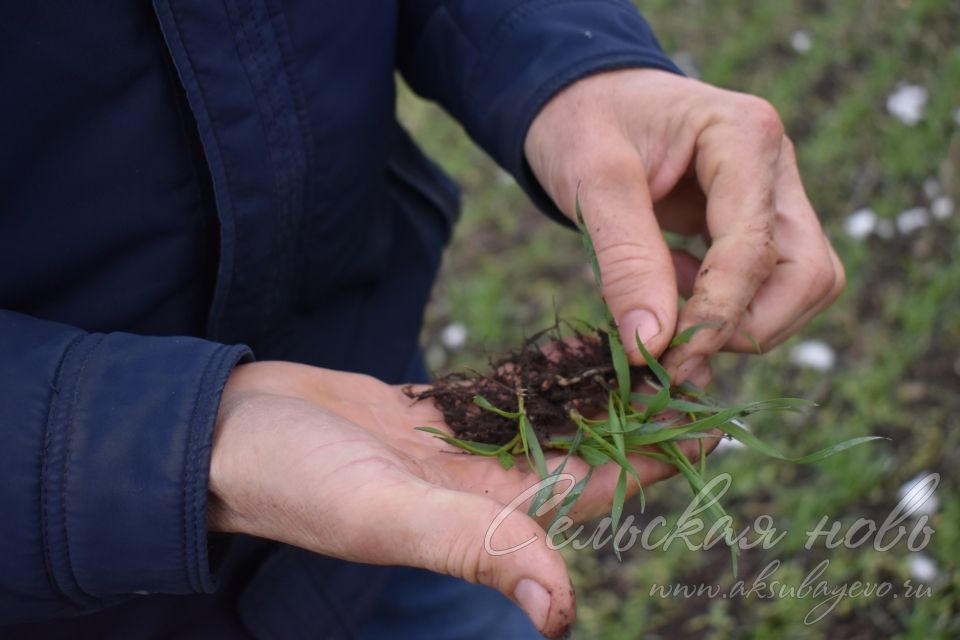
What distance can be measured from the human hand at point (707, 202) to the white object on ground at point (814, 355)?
101 cm

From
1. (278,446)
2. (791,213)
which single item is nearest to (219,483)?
(278,446)

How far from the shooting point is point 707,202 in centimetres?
159

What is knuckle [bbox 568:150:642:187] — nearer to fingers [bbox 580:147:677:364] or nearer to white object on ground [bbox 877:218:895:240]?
fingers [bbox 580:147:677:364]

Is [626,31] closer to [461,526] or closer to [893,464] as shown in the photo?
[461,526]

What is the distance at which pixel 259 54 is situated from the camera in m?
1.37

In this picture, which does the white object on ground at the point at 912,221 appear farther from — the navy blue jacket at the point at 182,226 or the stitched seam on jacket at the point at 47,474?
the stitched seam on jacket at the point at 47,474

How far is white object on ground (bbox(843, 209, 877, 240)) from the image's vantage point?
2914 mm

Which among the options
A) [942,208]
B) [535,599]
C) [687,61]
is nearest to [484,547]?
[535,599]

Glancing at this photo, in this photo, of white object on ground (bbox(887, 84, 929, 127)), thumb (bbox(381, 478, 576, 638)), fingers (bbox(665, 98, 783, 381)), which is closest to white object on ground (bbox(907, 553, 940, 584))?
fingers (bbox(665, 98, 783, 381))

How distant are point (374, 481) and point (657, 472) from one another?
63 cm

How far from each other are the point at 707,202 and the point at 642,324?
269mm

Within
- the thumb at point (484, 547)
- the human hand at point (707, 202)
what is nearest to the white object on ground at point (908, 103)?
the human hand at point (707, 202)

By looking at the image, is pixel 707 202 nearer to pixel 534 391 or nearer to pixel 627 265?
pixel 627 265

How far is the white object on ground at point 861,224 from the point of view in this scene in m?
2.91
